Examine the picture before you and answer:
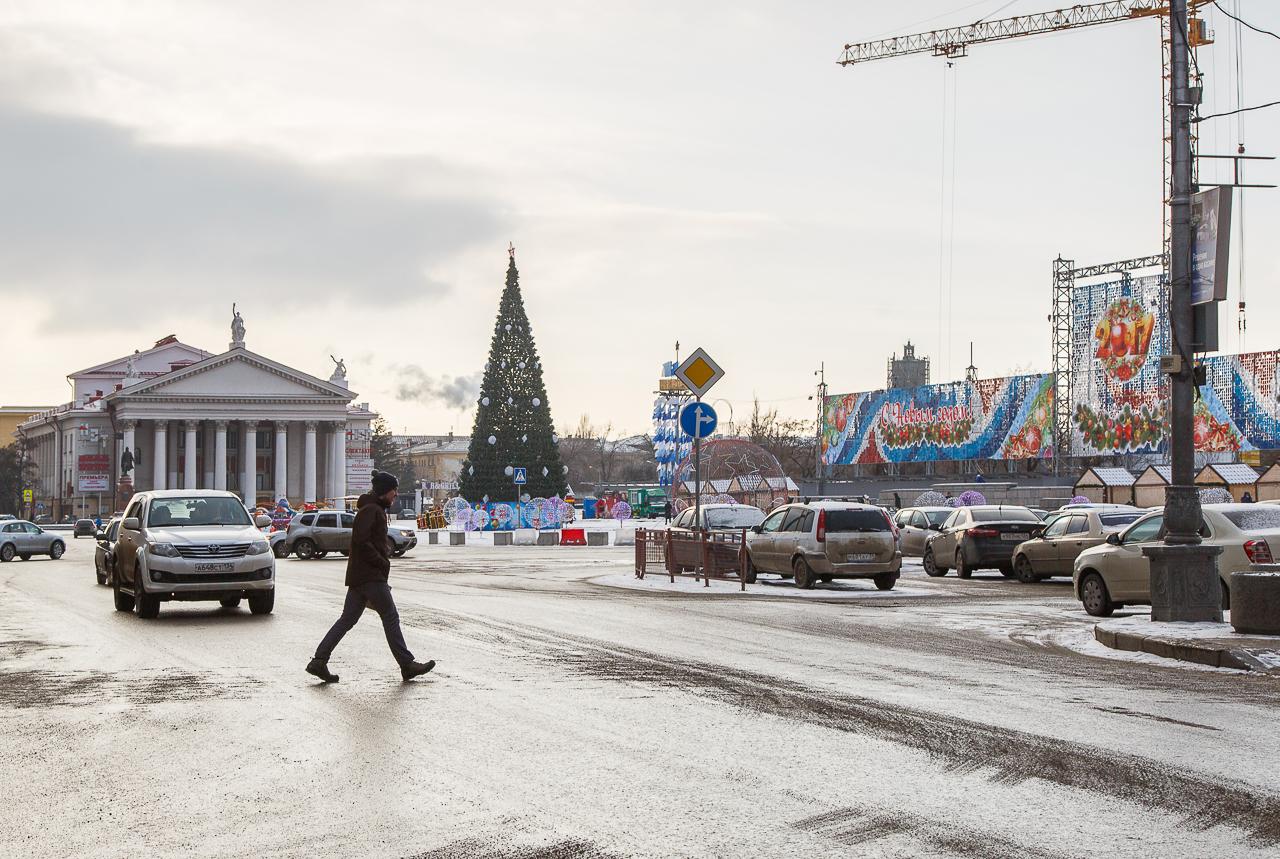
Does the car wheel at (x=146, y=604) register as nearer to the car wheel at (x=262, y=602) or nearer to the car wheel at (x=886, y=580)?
the car wheel at (x=262, y=602)

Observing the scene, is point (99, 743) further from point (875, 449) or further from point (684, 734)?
point (875, 449)

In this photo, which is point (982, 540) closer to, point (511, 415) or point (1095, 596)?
point (1095, 596)

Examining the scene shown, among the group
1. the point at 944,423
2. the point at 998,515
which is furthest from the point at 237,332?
the point at 998,515

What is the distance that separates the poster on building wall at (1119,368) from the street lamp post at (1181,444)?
66.1 metres

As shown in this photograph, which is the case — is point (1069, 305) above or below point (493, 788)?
above

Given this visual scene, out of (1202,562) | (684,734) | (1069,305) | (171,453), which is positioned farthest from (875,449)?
(684,734)

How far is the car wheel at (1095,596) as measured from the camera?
64.4ft

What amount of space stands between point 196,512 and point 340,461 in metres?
115

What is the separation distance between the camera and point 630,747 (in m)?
8.77

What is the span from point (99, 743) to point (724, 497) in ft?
163

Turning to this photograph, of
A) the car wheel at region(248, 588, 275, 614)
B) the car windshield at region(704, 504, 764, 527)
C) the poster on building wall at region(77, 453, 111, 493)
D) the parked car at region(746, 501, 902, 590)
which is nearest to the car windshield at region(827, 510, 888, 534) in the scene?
the parked car at region(746, 501, 902, 590)

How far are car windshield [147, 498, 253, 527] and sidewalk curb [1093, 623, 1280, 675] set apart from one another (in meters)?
11.4

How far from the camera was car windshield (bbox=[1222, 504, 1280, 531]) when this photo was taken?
61.5ft

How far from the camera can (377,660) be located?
13.9 m
